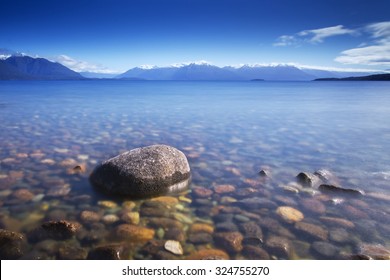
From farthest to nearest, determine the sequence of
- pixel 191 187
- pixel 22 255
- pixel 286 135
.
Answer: pixel 286 135 < pixel 191 187 < pixel 22 255

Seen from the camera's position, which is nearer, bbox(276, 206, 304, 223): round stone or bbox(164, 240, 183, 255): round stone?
bbox(164, 240, 183, 255): round stone

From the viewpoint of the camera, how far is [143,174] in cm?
648

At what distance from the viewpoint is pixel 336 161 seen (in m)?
9.80

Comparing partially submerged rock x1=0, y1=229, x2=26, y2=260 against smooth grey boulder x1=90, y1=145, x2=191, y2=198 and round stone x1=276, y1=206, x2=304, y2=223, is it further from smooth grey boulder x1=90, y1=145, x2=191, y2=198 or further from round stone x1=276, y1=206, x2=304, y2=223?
round stone x1=276, y1=206, x2=304, y2=223

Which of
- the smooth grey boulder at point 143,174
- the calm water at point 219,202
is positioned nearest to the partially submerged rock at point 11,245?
the calm water at point 219,202

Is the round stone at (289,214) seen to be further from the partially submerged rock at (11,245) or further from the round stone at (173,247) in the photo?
the partially submerged rock at (11,245)

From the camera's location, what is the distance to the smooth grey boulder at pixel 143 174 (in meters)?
6.41

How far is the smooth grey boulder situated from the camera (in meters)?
6.41

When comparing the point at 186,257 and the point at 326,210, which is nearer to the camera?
the point at 186,257

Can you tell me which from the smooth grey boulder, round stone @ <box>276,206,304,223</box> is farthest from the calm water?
the smooth grey boulder
